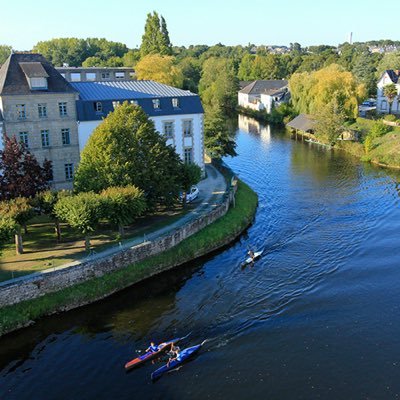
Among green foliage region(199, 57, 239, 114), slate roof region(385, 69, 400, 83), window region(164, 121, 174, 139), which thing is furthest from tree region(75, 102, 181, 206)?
green foliage region(199, 57, 239, 114)

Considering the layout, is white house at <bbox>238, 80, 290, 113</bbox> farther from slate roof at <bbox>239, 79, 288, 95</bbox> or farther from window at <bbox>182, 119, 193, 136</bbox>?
window at <bbox>182, 119, 193, 136</bbox>

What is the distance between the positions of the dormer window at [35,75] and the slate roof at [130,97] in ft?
→ 11.6

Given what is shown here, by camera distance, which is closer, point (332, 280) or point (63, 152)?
point (332, 280)

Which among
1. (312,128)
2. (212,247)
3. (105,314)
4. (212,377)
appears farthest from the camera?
(312,128)

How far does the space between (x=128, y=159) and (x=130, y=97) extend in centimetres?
1161

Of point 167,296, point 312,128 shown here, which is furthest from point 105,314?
point 312,128

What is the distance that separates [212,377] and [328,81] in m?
68.5

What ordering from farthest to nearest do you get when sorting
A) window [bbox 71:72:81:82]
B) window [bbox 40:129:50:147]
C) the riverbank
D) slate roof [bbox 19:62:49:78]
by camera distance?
1. window [bbox 71:72:81:82]
2. window [bbox 40:129:50:147]
3. slate roof [bbox 19:62:49:78]
4. the riverbank

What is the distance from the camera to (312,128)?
265 feet

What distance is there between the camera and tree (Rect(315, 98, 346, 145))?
7388 cm

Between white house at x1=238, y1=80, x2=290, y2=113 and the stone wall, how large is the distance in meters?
75.8

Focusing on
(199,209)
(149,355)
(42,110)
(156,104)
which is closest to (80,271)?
(149,355)

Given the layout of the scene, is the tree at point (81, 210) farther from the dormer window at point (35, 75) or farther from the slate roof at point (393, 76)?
the slate roof at point (393, 76)

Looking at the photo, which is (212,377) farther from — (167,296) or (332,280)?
(332,280)
